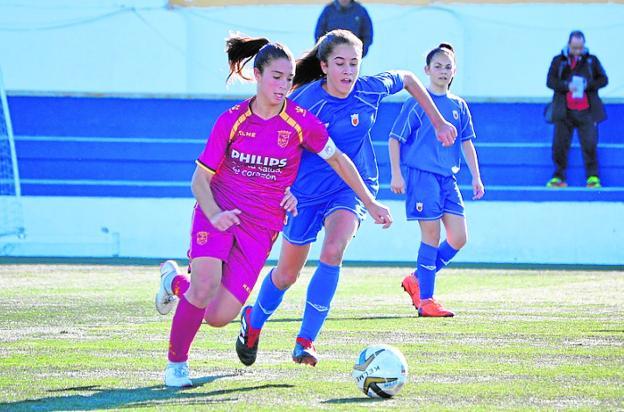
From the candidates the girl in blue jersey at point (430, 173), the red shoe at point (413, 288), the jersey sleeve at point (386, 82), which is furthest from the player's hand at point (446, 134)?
the red shoe at point (413, 288)

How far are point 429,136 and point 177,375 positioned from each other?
467 cm

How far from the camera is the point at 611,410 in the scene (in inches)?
219

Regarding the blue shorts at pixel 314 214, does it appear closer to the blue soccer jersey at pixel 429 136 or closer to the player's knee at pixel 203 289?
the player's knee at pixel 203 289

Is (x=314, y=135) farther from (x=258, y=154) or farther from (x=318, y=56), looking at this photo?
(x=318, y=56)

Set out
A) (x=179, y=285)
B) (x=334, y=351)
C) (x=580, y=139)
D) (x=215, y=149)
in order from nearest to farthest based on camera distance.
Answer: (x=215, y=149) < (x=179, y=285) < (x=334, y=351) < (x=580, y=139)

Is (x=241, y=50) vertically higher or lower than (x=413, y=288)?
higher

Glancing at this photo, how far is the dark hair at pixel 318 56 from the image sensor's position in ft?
24.4

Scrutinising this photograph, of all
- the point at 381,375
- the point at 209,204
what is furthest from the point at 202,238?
the point at 381,375

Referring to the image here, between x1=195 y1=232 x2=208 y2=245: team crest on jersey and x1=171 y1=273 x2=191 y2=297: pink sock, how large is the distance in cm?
90

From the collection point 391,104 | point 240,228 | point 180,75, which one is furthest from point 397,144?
point 180,75

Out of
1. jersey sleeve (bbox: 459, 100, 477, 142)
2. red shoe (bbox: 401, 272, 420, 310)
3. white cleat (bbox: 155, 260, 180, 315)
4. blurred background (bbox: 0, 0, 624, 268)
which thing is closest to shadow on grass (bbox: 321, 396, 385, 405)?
white cleat (bbox: 155, 260, 180, 315)

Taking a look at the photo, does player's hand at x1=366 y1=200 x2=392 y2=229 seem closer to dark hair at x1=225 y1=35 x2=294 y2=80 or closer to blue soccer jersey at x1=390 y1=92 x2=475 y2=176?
dark hair at x1=225 y1=35 x2=294 y2=80

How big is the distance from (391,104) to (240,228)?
40.9 feet

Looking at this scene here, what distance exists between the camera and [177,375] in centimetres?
638
